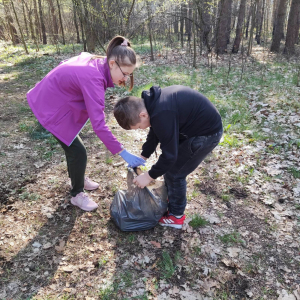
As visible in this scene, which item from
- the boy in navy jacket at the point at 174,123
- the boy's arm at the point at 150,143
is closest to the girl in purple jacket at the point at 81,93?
the boy in navy jacket at the point at 174,123

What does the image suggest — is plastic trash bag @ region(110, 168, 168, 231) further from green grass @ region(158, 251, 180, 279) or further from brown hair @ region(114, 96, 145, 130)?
brown hair @ region(114, 96, 145, 130)

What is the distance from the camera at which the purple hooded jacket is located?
6.14ft

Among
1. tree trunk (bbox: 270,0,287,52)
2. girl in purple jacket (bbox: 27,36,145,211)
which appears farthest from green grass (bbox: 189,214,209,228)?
tree trunk (bbox: 270,0,287,52)

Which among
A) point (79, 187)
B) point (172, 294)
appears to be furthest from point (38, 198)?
point (172, 294)

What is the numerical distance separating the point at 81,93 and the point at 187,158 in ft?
3.44

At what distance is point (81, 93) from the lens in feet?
6.66

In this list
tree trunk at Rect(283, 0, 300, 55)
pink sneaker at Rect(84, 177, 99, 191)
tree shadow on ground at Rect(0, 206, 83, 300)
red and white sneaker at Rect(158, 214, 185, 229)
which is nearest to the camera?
tree shadow on ground at Rect(0, 206, 83, 300)

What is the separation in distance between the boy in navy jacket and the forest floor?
70 cm

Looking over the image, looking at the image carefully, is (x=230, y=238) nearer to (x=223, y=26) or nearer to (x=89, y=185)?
(x=89, y=185)

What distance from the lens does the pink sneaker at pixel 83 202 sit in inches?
105

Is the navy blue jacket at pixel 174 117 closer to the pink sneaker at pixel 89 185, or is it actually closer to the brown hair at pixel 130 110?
the brown hair at pixel 130 110

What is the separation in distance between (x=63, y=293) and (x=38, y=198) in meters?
1.25

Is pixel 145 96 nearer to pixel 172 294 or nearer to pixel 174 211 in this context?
pixel 174 211

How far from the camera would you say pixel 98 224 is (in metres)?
2.55
